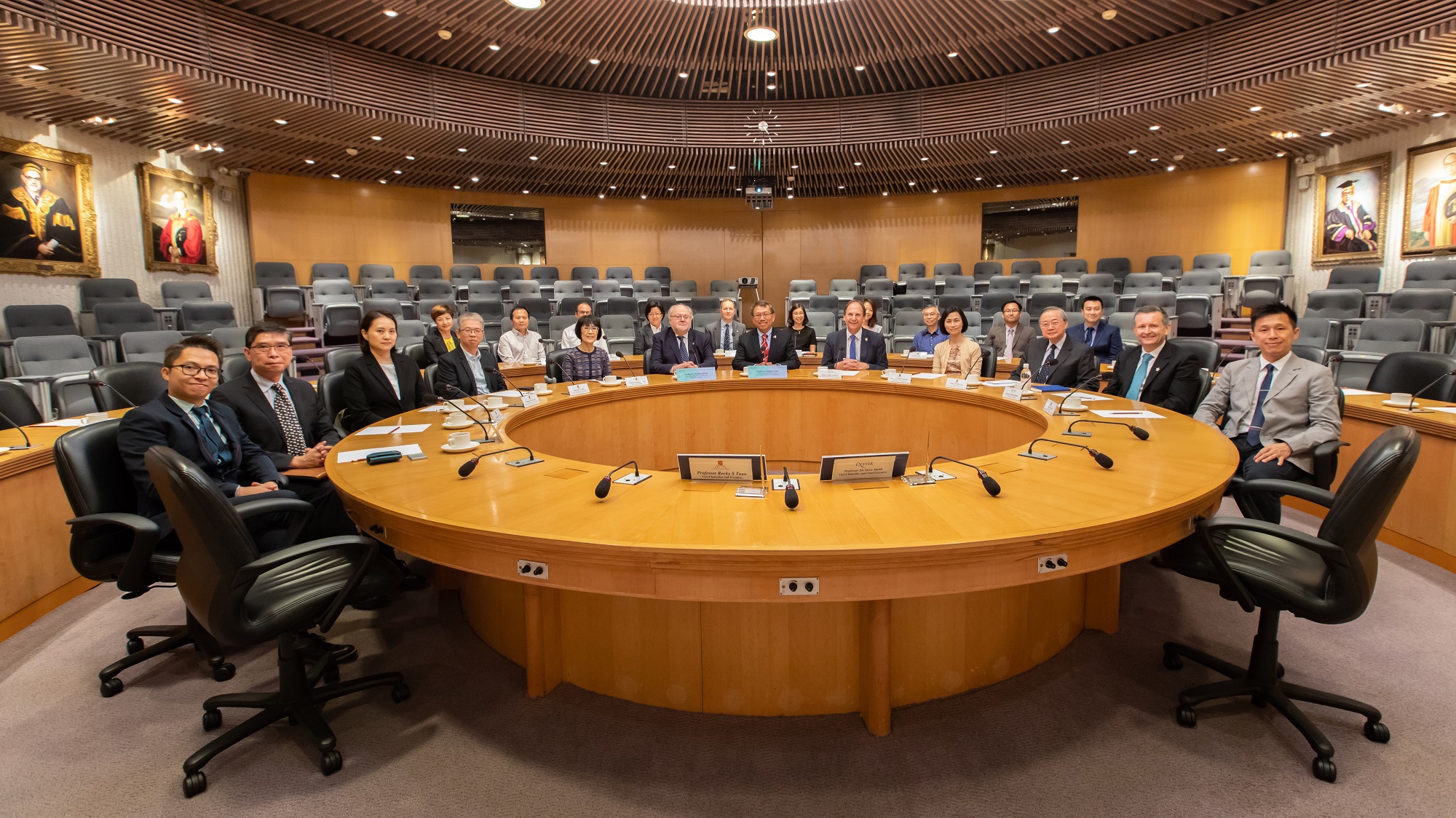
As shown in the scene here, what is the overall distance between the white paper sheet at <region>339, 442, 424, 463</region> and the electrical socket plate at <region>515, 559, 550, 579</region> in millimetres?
1193

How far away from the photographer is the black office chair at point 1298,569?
71.7 inches

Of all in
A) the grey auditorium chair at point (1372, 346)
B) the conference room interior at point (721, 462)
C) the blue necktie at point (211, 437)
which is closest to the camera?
the conference room interior at point (721, 462)

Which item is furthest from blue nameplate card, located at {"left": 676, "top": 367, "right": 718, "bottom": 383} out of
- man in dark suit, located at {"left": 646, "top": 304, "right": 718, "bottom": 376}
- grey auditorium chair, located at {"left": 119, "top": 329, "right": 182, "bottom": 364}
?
grey auditorium chair, located at {"left": 119, "top": 329, "right": 182, "bottom": 364}

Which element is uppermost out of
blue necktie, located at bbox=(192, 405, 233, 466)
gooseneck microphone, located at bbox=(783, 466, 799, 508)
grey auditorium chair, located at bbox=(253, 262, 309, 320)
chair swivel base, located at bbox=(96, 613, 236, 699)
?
grey auditorium chair, located at bbox=(253, 262, 309, 320)

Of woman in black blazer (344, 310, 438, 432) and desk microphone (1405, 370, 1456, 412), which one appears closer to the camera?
desk microphone (1405, 370, 1456, 412)

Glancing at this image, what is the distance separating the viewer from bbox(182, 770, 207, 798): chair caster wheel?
74.3 inches

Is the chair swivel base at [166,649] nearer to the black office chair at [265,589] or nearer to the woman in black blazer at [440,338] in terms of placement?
the black office chair at [265,589]

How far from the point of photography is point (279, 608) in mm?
1938

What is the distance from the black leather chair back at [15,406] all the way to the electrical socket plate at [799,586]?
4249 millimetres

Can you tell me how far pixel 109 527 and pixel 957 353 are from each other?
5260 mm

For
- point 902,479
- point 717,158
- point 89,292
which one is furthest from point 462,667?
point 717,158

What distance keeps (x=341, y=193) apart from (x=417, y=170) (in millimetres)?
1758

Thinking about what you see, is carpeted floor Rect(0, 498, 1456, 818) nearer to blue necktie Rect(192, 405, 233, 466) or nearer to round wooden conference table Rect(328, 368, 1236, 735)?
round wooden conference table Rect(328, 368, 1236, 735)

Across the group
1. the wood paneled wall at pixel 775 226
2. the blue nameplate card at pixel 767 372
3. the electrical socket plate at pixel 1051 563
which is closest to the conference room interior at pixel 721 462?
the electrical socket plate at pixel 1051 563
